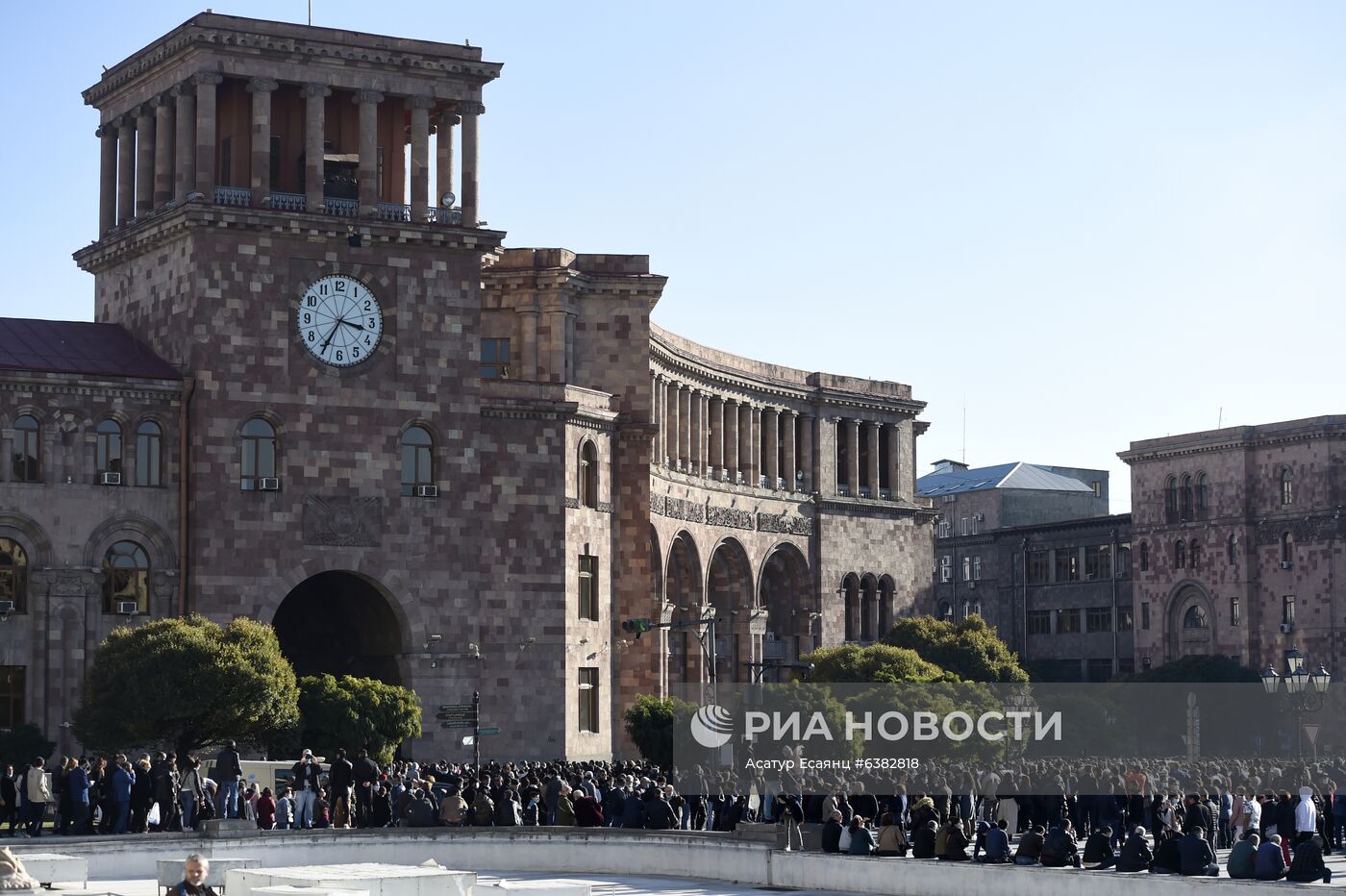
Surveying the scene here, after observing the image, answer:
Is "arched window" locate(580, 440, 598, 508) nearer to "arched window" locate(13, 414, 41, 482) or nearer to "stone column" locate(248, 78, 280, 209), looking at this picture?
"stone column" locate(248, 78, 280, 209)

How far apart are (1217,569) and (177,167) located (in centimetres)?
6454

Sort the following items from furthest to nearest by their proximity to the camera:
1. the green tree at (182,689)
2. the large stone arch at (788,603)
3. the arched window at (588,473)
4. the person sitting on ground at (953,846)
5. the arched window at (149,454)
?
1. the large stone arch at (788,603)
2. the arched window at (588,473)
3. the arched window at (149,454)
4. the green tree at (182,689)
5. the person sitting on ground at (953,846)

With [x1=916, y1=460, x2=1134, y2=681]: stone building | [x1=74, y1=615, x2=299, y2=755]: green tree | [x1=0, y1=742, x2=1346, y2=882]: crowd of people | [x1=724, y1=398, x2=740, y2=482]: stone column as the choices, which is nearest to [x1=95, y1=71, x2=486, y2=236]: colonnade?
[x1=74, y1=615, x2=299, y2=755]: green tree

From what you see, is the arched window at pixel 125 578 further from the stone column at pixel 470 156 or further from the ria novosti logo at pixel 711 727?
the ria novosti logo at pixel 711 727

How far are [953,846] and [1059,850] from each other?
1.77m

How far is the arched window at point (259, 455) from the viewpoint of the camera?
196ft

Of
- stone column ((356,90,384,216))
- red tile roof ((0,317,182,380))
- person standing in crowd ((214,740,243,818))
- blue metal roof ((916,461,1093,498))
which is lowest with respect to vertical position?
person standing in crowd ((214,740,243,818))

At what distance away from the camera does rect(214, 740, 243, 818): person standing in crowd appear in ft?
140

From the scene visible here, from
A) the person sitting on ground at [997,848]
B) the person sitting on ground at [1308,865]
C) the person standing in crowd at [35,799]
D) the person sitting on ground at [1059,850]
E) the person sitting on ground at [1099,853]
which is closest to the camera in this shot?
the person sitting on ground at [1308,865]

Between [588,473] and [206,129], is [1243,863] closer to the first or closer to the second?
[588,473]

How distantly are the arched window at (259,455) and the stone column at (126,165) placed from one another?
8.66 meters

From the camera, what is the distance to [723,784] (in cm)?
5038

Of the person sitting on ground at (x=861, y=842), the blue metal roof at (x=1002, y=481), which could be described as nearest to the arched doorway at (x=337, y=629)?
the person sitting on ground at (x=861, y=842)

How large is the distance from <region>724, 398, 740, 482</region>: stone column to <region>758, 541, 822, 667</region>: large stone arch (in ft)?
13.3
